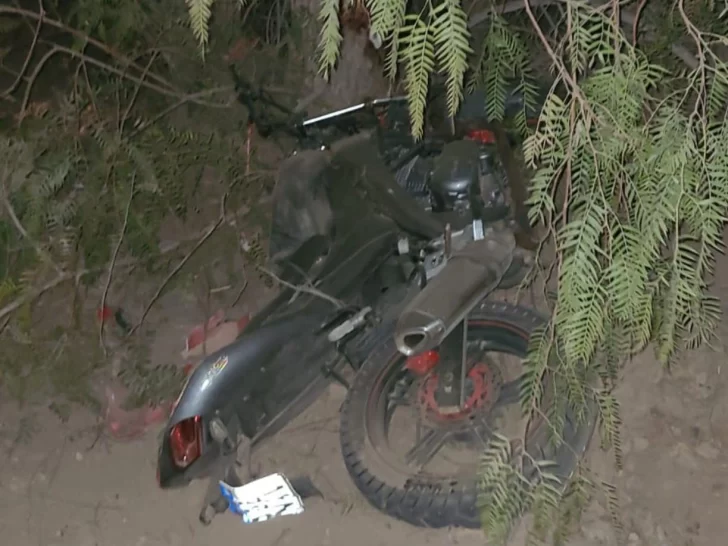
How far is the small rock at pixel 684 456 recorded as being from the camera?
6.73ft

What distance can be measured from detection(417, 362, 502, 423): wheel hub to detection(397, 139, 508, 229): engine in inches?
14.7

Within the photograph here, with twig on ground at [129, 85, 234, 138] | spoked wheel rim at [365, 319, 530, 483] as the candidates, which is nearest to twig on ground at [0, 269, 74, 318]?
twig on ground at [129, 85, 234, 138]

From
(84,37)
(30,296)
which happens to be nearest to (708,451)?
(30,296)

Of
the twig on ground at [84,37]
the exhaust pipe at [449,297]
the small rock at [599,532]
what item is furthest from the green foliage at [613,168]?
the twig on ground at [84,37]

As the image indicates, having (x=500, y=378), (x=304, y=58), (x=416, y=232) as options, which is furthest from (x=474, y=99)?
(x=304, y=58)

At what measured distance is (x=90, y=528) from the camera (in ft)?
7.57

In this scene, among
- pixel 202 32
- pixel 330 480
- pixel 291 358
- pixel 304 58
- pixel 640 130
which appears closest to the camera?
pixel 202 32

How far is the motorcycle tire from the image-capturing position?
191 cm

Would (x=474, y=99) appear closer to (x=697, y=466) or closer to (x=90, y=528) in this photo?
(x=697, y=466)

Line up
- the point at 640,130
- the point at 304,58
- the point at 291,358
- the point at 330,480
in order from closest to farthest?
the point at 640,130 → the point at 291,358 → the point at 330,480 → the point at 304,58

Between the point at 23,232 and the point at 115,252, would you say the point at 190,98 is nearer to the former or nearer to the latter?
the point at 115,252

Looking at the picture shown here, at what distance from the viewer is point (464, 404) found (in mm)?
2090

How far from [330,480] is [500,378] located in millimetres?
538

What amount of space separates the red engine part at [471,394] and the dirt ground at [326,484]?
0.93 ft
